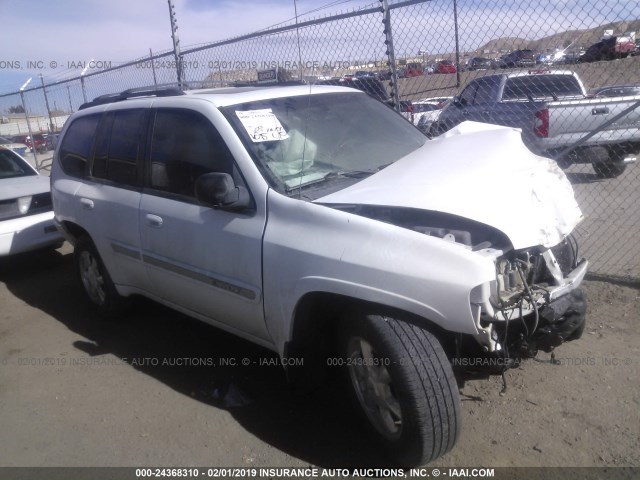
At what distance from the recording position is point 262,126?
3574 mm

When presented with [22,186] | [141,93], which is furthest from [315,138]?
[22,186]

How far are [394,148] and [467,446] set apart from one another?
195 cm

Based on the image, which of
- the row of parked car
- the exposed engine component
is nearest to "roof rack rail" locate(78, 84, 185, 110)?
the exposed engine component

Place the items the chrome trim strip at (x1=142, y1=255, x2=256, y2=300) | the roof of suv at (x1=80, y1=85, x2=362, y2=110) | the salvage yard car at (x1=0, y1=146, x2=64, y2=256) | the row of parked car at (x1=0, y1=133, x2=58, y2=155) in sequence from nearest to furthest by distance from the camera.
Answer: the chrome trim strip at (x1=142, y1=255, x2=256, y2=300), the roof of suv at (x1=80, y1=85, x2=362, y2=110), the salvage yard car at (x1=0, y1=146, x2=64, y2=256), the row of parked car at (x1=0, y1=133, x2=58, y2=155)

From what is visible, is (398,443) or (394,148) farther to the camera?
(394,148)

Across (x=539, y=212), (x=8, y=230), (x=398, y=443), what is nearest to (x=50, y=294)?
(x=8, y=230)

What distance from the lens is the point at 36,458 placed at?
3301 mm

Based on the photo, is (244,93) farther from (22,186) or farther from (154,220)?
(22,186)

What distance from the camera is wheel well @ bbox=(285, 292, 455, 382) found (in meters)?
2.79

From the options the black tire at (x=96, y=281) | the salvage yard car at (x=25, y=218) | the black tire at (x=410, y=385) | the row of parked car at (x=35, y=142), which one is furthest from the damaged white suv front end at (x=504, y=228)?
the row of parked car at (x=35, y=142)

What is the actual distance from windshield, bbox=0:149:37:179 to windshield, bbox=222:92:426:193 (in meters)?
4.97

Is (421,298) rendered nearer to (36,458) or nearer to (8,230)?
(36,458)

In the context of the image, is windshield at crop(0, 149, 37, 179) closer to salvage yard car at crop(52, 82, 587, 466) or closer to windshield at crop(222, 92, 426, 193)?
salvage yard car at crop(52, 82, 587, 466)

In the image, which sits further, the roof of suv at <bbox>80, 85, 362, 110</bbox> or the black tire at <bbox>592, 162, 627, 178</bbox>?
the black tire at <bbox>592, 162, 627, 178</bbox>
